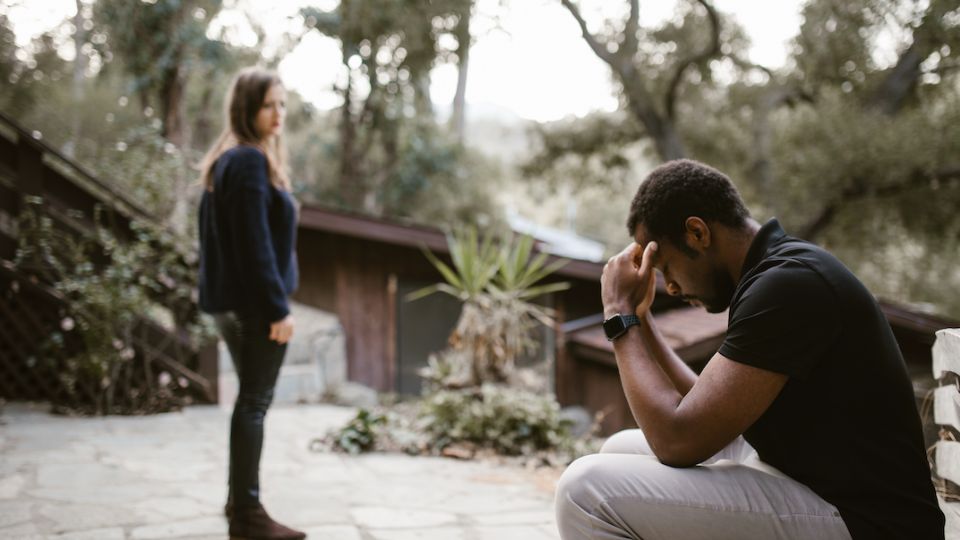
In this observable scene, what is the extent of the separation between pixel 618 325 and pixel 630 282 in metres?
0.15

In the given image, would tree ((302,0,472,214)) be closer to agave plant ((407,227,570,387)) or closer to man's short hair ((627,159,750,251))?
agave plant ((407,227,570,387))

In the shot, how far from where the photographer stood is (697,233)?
5.77 feet

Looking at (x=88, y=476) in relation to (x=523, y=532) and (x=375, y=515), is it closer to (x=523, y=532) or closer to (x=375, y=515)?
(x=375, y=515)

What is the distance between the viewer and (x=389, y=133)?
45.4ft

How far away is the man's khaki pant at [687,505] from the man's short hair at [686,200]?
21.8 inches

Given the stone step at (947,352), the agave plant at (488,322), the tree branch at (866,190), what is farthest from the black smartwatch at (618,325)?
the tree branch at (866,190)

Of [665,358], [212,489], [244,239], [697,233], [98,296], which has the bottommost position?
[212,489]

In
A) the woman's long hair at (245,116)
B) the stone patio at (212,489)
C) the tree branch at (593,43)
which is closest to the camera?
the woman's long hair at (245,116)

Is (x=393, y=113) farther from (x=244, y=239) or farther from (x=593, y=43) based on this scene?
(x=244, y=239)

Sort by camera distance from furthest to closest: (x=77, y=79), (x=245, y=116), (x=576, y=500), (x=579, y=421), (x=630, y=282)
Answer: (x=77, y=79)
(x=579, y=421)
(x=245, y=116)
(x=630, y=282)
(x=576, y=500)

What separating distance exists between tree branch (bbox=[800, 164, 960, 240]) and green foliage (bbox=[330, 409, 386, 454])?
824 cm

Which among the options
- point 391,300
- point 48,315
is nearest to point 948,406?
point 48,315

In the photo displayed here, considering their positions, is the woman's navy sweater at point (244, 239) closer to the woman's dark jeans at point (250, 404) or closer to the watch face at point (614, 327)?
the woman's dark jeans at point (250, 404)

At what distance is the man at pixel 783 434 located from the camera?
4.78 feet
